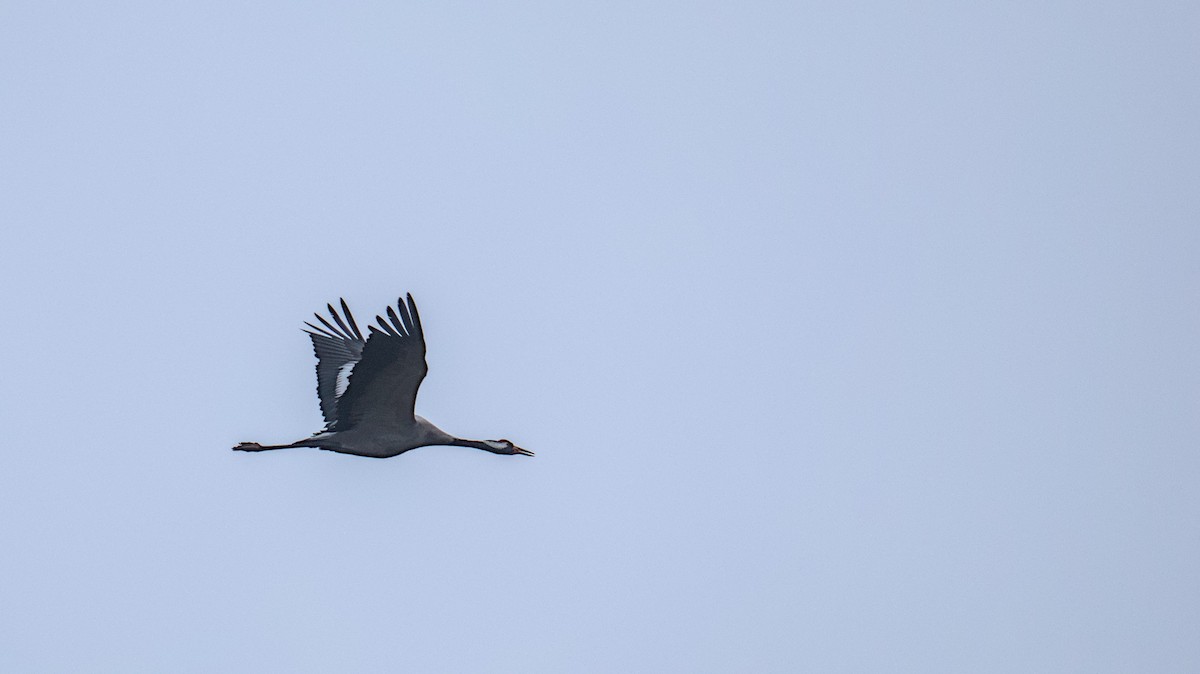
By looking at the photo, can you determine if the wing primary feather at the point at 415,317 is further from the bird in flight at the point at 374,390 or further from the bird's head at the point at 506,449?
the bird's head at the point at 506,449

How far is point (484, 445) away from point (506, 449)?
1.27ft

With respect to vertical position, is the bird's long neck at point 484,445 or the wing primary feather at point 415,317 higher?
the wing primary feather at point 415,317

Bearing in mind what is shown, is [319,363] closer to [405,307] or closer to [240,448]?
[240,448]

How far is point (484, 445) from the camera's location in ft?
95.7

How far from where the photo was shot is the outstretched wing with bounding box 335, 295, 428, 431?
25812 millimetres

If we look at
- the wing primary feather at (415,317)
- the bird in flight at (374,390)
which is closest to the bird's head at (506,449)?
the bird in flight at (374,390)

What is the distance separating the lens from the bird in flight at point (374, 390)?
26000 millimetres

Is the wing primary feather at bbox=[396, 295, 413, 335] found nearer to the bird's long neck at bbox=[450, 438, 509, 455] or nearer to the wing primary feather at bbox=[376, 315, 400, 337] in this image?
the wing primary feather at bbox=[376, 315, 400, 337]

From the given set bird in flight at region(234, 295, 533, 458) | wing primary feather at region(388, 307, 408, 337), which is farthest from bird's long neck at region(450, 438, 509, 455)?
wing primary feather at region(388, 307, 408, 337)

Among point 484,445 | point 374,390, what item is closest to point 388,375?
point 374,390

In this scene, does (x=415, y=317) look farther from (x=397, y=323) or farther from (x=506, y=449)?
(x=506, y=449)

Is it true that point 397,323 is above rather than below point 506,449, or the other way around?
above

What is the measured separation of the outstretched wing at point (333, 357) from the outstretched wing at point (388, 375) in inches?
12.0

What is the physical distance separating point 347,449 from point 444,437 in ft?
4.86
